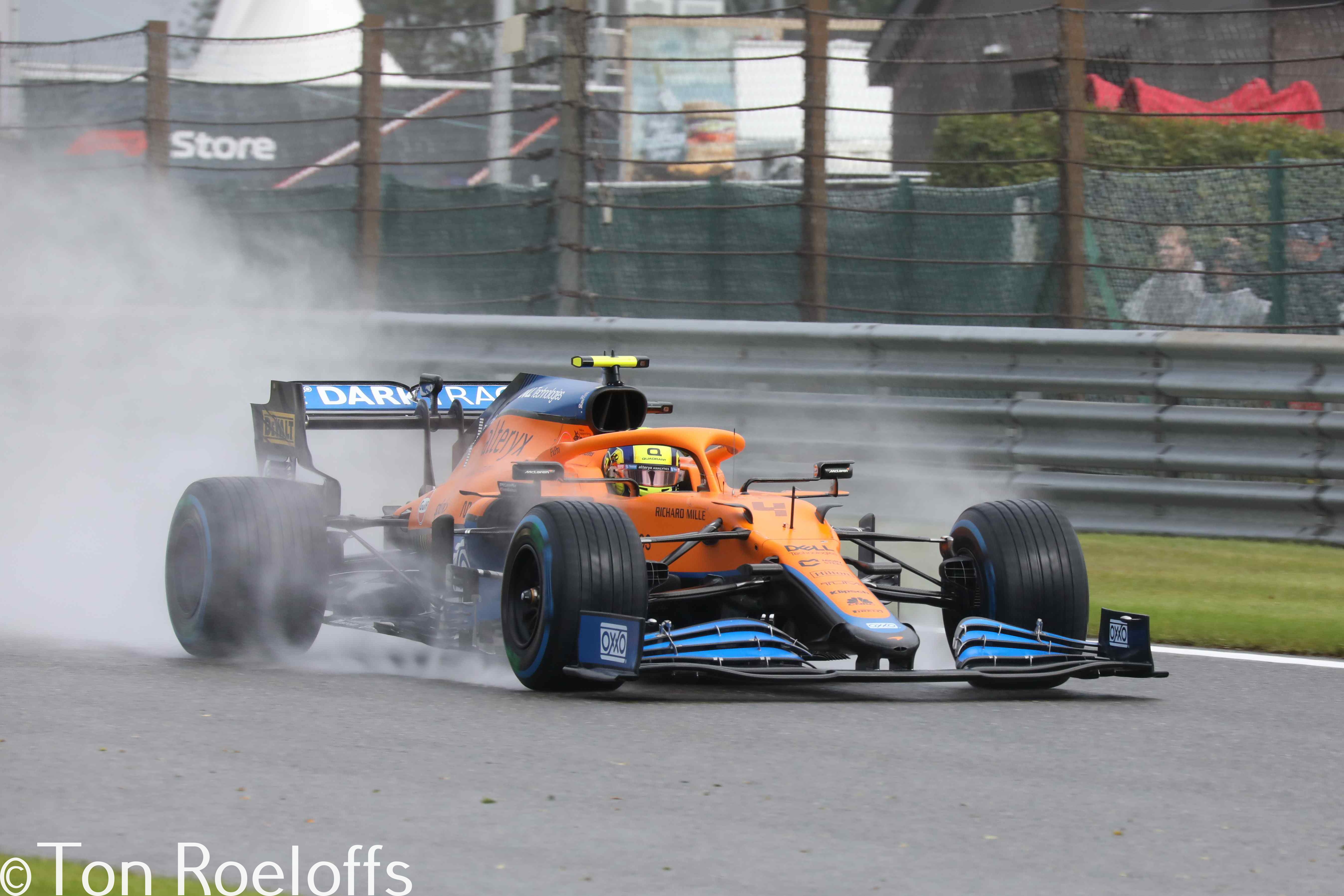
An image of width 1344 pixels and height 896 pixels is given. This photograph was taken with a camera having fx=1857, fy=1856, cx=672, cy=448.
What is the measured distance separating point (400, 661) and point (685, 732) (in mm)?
2067

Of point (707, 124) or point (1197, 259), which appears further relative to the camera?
point (707, 124)

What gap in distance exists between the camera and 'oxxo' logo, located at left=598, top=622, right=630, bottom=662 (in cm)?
604

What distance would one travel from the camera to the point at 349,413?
27.9ft

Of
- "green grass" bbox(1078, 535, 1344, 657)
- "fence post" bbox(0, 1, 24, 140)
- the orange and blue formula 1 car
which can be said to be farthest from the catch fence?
the orange and blue formula 1 car

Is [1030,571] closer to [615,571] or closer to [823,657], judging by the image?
[823,657]

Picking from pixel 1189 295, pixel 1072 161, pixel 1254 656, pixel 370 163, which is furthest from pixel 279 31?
pixel 1254 656

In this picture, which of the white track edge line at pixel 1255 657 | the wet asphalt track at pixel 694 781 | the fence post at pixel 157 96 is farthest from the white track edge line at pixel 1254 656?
the fence post at pixel 157 96

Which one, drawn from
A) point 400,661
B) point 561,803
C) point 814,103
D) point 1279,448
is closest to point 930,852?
point 561,803

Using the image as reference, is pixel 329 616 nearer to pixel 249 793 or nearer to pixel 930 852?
pixel 249 793

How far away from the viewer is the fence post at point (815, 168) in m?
11.5

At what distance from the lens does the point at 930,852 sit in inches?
168

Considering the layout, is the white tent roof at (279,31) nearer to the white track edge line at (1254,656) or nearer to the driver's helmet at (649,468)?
the driver's helmet at (649,468)

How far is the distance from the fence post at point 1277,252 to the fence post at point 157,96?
7975 millimetres

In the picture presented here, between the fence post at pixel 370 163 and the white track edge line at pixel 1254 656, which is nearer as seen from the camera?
the white track edge line at pixel 1254 656
